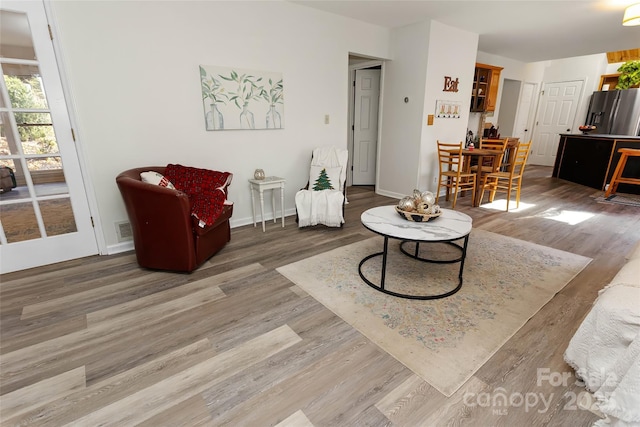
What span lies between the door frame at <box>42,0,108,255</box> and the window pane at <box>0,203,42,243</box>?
1.37 feet

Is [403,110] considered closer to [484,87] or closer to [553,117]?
[484,87]

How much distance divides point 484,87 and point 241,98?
16.7ft

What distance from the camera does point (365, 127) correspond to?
221 inches

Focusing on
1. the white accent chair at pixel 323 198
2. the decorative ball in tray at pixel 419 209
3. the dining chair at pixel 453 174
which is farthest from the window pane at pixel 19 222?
the dining chair at pixel 453 174

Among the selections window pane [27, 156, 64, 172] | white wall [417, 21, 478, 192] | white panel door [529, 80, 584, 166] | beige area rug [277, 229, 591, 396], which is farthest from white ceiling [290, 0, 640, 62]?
window pane [27, 156, 64, 172]

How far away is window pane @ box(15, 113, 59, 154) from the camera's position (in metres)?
2.49

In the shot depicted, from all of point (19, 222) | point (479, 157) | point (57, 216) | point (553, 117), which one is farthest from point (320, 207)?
point (553, 117)

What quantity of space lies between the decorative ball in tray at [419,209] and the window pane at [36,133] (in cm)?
302

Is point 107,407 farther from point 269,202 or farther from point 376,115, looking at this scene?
point 376,115

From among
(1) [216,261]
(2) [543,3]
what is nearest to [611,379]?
(1) [216,261]

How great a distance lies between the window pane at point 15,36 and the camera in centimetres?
231

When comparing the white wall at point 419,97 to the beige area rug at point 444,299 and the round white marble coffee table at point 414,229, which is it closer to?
the beige area rug at point 444,299

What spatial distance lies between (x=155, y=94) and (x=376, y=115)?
370cm

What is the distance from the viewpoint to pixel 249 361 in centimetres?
168
